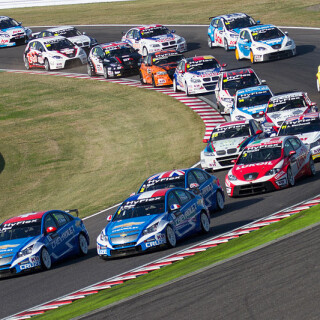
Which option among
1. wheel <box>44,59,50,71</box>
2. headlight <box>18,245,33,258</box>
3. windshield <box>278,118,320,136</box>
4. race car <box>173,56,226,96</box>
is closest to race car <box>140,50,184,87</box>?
race car <box>173,56,226,96</box>

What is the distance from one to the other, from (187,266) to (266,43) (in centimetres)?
2786

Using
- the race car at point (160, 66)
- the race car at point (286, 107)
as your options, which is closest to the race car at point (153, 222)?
the race car at point (286, 107)

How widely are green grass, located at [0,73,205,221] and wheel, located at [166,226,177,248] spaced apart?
861cm

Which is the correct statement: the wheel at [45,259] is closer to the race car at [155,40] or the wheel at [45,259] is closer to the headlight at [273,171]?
the headlight at [273,171]

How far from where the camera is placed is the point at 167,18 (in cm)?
5797

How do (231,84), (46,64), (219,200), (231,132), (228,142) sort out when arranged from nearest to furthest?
(219,200) < (228,142) < (231,132) < (231,84) < (46,64)

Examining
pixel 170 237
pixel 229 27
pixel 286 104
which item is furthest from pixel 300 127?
pixel 229 27

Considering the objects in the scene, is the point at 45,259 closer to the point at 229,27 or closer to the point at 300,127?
the point at 300,127

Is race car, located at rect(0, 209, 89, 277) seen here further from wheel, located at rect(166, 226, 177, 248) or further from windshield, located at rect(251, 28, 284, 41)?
windshield, located at rect(251, 28, 284, 41)

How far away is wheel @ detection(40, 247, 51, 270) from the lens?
17.5 metres

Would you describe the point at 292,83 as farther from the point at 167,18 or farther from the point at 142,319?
the point at 142,319

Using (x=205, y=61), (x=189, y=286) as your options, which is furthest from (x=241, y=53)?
(x=189, y=286)

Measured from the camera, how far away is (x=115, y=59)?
4306cm

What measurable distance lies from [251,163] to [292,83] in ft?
50.6
